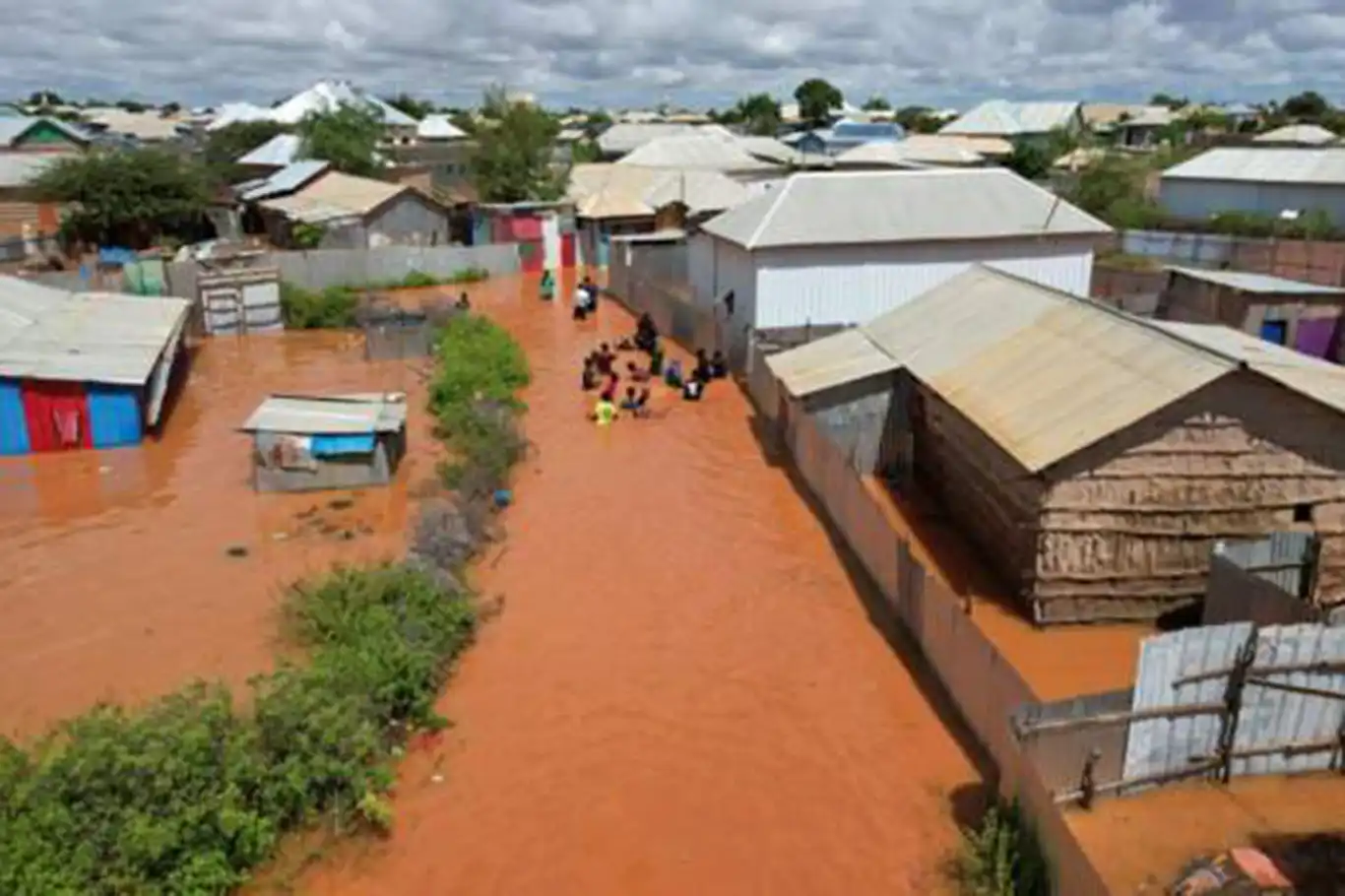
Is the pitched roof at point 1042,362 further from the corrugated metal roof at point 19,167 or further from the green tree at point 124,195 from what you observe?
the corrugated metal roof at point 19,167

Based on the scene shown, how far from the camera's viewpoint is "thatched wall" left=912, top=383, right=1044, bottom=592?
40.9ft

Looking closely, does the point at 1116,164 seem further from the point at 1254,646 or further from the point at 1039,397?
the point at 1254,646

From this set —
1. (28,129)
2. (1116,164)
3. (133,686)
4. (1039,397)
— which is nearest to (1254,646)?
(1039,397)

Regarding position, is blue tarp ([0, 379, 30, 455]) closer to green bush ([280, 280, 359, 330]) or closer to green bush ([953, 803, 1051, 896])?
green bush ([280, 280, 359, 330])

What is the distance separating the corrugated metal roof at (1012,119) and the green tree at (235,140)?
45.8 metres

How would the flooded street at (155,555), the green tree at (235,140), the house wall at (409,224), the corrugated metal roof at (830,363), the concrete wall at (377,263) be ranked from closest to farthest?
the flooded street at (155,555) < the corrugated metal roof at (830,363) < the concrete wall at (377,263) < the house wall at (409,224) < the green tree at (235,140)

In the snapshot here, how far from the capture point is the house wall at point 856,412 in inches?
674

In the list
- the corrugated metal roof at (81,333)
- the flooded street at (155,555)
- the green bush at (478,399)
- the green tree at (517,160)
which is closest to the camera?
the flooded street at (155,555)

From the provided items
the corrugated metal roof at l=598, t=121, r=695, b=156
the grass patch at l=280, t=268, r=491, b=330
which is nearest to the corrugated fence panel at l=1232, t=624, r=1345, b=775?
the grass patch at l=280, t=268, r=491, b=330

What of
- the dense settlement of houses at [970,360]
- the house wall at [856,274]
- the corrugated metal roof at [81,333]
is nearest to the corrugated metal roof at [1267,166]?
the dense settlement of houses at [970,360]

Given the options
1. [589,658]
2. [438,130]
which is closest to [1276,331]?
[589,658]

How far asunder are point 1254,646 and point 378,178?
49.3 metres

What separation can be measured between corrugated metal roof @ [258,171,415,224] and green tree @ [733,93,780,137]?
5477cm

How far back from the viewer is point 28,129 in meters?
59.3
